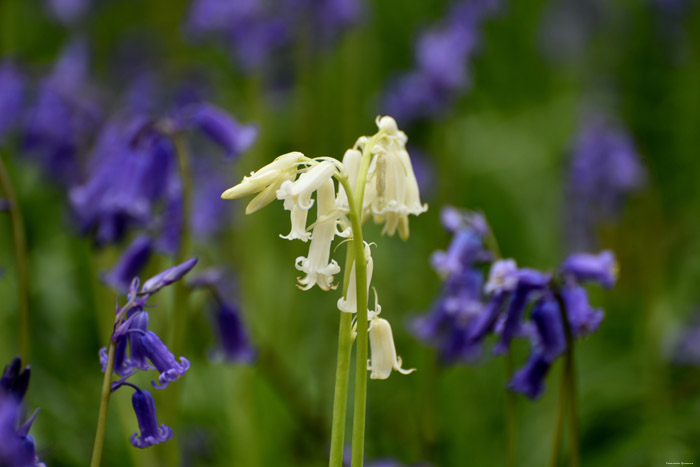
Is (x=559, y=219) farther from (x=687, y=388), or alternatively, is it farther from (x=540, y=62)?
(x=540, y=62)

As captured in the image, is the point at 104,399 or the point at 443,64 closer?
the point at 104,399

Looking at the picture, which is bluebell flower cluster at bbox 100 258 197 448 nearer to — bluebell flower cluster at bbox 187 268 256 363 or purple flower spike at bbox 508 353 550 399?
bluebell flower cluster at bbox 187 268 256 363

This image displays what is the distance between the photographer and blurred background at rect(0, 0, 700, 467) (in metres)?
3.37

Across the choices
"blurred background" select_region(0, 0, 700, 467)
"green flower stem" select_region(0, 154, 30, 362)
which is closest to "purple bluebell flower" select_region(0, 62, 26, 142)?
"blurred background" select_region(0, 0, 700, 467)

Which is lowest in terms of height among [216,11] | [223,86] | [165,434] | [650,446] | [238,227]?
[165,434]

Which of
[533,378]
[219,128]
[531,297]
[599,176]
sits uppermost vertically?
[599,176]

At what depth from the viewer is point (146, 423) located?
1.55 metres

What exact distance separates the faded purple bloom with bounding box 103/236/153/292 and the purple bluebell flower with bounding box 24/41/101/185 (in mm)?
1354

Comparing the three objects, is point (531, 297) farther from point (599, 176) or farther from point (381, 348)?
point (599, 176)

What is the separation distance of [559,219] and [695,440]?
6.58ft

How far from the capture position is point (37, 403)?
10.9 ft

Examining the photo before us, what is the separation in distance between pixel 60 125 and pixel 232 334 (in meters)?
2.04

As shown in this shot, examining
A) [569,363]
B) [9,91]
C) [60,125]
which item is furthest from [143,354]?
[9,91]

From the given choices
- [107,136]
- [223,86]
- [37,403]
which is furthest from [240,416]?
[223,86]
